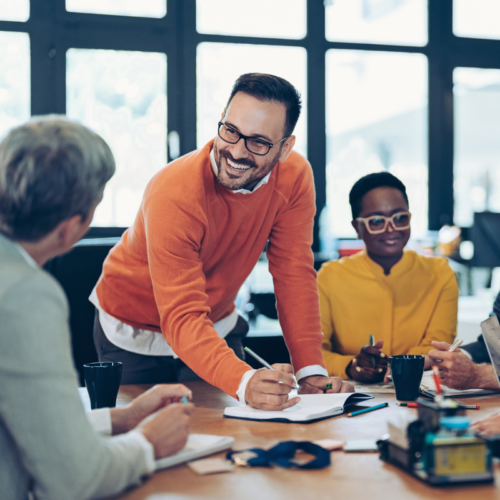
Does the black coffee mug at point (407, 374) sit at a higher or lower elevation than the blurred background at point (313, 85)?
lower

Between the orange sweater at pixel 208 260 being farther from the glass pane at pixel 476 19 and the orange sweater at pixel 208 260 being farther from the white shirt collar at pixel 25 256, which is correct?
the glass pane at pixel 476 19

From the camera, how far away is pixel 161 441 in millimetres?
939

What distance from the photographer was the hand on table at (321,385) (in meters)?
1.48

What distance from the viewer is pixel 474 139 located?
5.57m

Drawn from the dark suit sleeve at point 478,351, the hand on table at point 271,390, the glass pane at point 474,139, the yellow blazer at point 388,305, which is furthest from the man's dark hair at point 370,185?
the glass pane at point 474,139

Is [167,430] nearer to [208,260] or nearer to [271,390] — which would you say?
[271,390]

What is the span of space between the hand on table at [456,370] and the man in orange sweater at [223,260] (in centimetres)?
24

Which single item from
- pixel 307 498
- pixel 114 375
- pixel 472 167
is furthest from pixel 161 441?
pixel 472 167

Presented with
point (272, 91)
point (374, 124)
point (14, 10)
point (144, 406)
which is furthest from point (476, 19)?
point (144, 406)

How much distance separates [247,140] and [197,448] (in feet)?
2.69

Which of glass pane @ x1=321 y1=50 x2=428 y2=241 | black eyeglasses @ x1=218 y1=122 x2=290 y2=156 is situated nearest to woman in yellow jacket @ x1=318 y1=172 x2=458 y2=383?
black eyeglasses @ x1=218 y1=122 x2=290 y2=156

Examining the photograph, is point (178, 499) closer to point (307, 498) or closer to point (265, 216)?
point (307, 498)

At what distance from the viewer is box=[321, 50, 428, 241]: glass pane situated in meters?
5.24

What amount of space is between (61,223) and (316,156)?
14.6 feet
